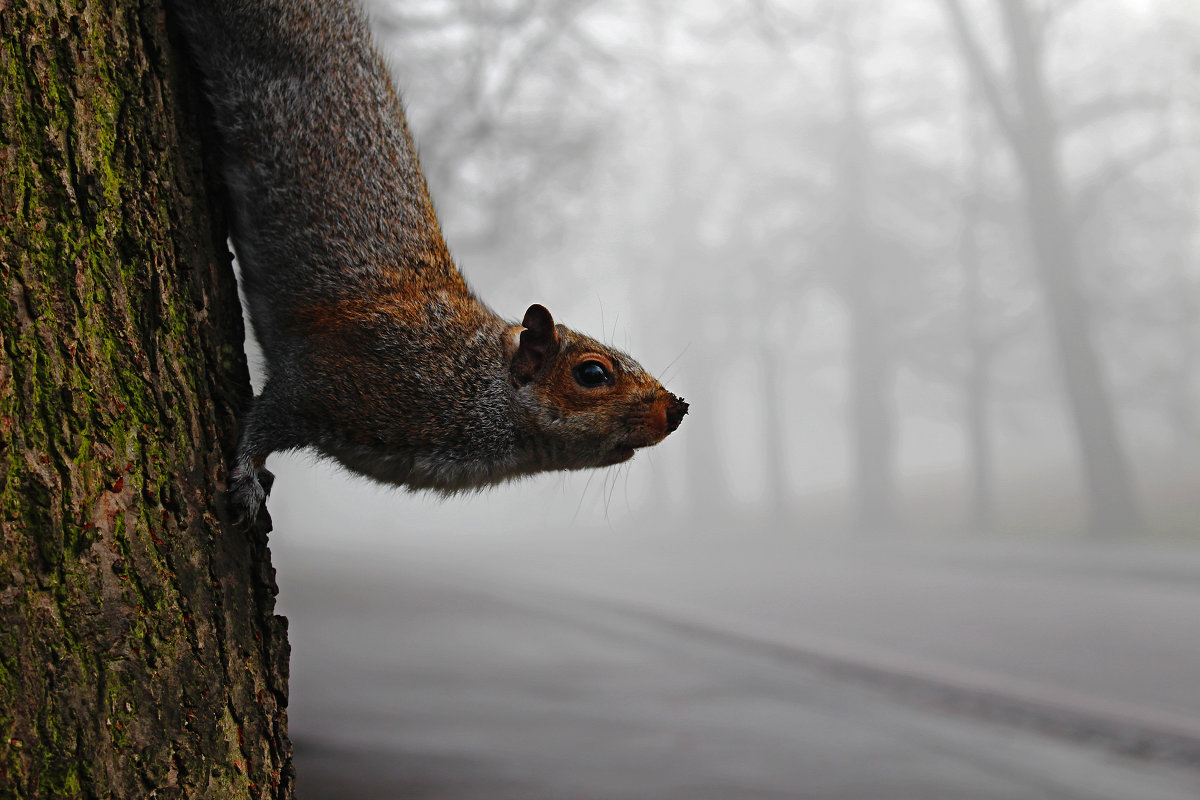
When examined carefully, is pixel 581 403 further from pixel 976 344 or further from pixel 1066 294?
pixel 976 344

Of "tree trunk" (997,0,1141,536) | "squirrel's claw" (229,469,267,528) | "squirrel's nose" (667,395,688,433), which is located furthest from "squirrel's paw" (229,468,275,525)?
"tree trunk" (997,0,1141,536)

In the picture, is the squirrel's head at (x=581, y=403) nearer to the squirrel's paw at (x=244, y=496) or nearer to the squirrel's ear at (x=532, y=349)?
the squirrel's ear at (x=532, y=349)

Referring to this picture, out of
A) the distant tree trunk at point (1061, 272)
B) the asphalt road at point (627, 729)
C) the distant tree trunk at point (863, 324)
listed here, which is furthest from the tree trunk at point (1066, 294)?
the asphalt road at point (627, 729)

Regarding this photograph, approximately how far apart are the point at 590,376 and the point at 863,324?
29.5ft

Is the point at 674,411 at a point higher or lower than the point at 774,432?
lower

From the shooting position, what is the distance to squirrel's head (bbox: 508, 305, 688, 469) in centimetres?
143

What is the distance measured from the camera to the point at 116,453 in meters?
0.95

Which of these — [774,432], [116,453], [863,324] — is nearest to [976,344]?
[863,324]

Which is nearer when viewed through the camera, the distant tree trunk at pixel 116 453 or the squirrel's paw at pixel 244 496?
the distant tree trunk at pixel 116 453

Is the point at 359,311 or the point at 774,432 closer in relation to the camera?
the point at 359,311

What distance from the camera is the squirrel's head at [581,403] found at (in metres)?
1.43

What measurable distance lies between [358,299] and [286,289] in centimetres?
11

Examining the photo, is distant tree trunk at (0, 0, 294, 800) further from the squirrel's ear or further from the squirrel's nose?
the squirrel's nose

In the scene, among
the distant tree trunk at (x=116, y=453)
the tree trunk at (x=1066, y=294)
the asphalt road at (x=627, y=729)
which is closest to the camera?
the distant tree trunk at (x=116, y=453)
